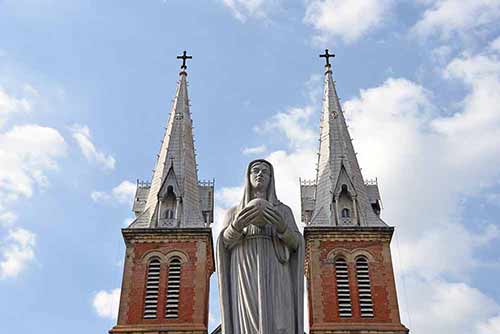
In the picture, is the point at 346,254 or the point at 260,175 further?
the point at 346,254

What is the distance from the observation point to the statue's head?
26.2 feet

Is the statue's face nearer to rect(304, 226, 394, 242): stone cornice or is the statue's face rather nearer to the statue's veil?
the statue's veil

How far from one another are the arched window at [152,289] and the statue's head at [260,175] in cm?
2491

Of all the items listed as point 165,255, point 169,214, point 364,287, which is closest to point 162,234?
point 165,255

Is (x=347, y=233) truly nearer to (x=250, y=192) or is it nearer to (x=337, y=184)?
(x=337, y=184)

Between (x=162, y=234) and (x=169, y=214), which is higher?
(x=169, y=214)

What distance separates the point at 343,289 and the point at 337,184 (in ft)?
19.4

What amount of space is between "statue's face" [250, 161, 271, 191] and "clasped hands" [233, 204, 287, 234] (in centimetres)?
46

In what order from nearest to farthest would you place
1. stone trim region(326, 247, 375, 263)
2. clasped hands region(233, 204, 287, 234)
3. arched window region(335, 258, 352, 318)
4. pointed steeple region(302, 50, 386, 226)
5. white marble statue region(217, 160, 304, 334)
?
white marble statue region(217, 160, 304, 334) < clasped hands region(233, 204, 287, 234) < arched window region(335, 258, 352, 318) < stone trim region(326, 247, 375, 263) < pointed steeple region(302, 50, 386, 226)

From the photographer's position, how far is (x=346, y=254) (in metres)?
33.2

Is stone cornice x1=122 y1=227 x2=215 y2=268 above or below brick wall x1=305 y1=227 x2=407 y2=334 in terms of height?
above

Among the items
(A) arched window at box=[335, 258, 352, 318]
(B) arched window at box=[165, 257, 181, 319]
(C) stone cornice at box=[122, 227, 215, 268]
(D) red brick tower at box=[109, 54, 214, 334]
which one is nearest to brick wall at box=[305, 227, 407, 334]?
(A) arched window at box=[335, 258, 352, 318]

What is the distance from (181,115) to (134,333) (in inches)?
548

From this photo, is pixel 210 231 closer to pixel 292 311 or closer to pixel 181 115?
pixel 181 115
